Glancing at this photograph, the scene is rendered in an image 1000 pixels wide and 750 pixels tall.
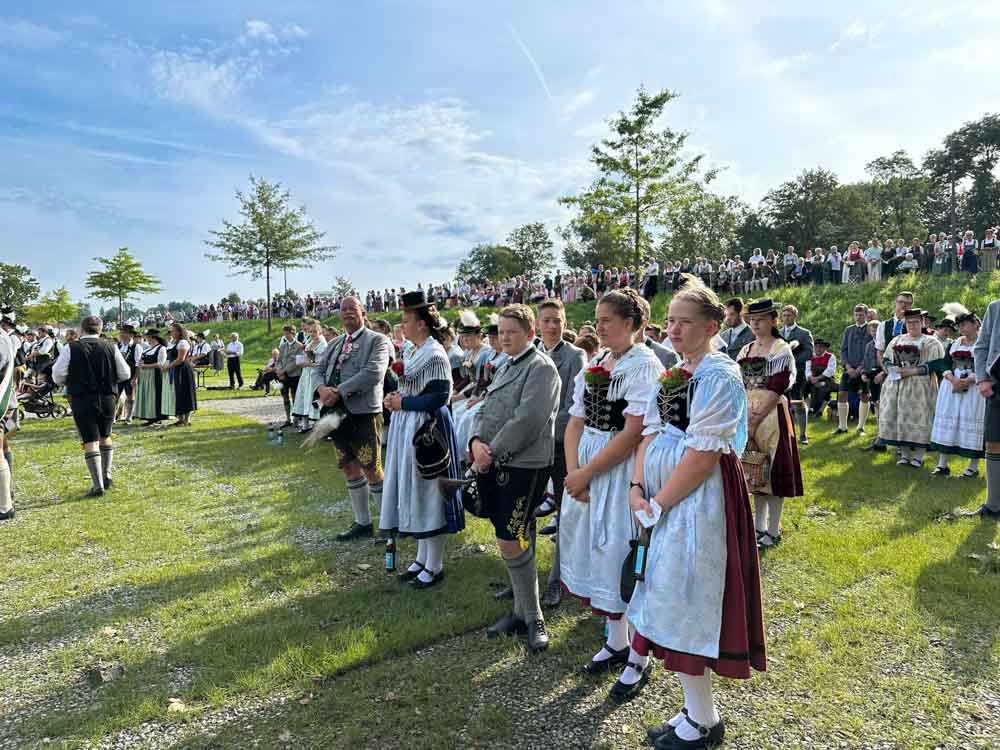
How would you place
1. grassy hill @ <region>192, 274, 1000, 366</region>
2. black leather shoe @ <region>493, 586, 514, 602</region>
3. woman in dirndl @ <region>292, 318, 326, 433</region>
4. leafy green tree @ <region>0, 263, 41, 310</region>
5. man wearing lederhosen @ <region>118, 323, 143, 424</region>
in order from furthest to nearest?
leafy green tree @ <region>0, 263, 41, 310</region>, grassy hill @ <region>192, 274, 1000, 366</region>, man wearing lederhosen @ <region>118, 323, 143, 424</region>, woman in dirndl @ <region>292, 318, 326, 433</region>, black leather shoe @ <region>493, 586, 514, 602</region>

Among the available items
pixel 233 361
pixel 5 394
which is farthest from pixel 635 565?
pixel 233 361

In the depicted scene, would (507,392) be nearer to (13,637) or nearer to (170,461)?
(13,637)

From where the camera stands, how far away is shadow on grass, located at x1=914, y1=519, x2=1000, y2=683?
3.69m

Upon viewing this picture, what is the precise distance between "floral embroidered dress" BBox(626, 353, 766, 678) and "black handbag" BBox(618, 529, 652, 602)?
0.10ft

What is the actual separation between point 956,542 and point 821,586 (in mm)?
1805

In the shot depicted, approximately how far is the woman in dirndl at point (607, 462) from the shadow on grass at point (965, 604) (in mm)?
2098

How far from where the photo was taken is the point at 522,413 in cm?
379

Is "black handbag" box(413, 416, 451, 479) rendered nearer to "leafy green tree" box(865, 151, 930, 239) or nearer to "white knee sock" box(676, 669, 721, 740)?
"white knee sock" box(676, 669, 721, 740)

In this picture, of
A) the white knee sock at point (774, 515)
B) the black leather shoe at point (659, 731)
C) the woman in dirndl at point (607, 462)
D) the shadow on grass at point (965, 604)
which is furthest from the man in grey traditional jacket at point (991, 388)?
the black leather shoe at point (659, 731)

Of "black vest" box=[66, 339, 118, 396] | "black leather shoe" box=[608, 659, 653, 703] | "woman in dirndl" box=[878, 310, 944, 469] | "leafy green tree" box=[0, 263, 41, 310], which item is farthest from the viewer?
"leafy green tree" box=[0, 263, 41, 310]

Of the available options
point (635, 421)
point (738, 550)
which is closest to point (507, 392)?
point (635, 421)

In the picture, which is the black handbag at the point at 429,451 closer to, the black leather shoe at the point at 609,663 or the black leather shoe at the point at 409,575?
the black leather shoe at the point at 409,575

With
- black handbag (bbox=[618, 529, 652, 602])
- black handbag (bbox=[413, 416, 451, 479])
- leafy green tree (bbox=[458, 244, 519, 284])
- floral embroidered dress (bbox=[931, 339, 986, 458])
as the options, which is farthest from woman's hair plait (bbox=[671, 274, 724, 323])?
leafy green tree (bbox=[458, 244, 519, 284])

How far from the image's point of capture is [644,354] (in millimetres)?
3396
